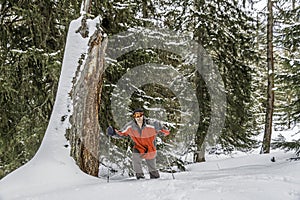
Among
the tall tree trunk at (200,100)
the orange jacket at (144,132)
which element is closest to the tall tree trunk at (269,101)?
the tall tree trunk at (200,100)

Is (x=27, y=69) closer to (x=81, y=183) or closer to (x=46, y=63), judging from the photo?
(x=46, y=63)

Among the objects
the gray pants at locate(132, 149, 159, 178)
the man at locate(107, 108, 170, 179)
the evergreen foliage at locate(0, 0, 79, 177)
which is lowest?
the gray pants at locate(132, 149, 159, 178)

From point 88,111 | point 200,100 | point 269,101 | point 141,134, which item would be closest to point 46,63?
point 88,111

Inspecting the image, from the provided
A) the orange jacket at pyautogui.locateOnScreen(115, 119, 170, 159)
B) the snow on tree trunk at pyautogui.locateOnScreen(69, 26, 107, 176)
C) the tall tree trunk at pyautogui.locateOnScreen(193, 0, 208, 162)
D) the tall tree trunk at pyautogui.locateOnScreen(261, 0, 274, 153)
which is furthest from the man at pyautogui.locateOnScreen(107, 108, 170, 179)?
the tall tree trunk at pyautogui.locateOnScreen(261, 0, 274, 153)

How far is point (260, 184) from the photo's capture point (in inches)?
158

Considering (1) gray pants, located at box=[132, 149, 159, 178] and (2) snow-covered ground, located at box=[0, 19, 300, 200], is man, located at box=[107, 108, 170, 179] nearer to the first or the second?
(1) gray pants, located at box=[132, 149, 159, 178]

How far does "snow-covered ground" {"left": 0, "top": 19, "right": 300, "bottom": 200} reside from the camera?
3779 millimetres

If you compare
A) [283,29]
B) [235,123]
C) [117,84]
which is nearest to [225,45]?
[235,123]

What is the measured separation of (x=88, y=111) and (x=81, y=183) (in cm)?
137

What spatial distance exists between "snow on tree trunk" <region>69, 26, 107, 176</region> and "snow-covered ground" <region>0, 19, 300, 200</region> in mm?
155

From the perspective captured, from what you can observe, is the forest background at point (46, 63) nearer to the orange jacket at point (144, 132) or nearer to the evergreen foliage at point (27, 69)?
the evergreen foliage at point (27, 69)

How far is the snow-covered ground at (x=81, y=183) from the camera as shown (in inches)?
149

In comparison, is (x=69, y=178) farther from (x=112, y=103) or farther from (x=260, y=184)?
(x=112, y=103)

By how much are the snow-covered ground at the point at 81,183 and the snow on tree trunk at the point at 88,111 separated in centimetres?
15
